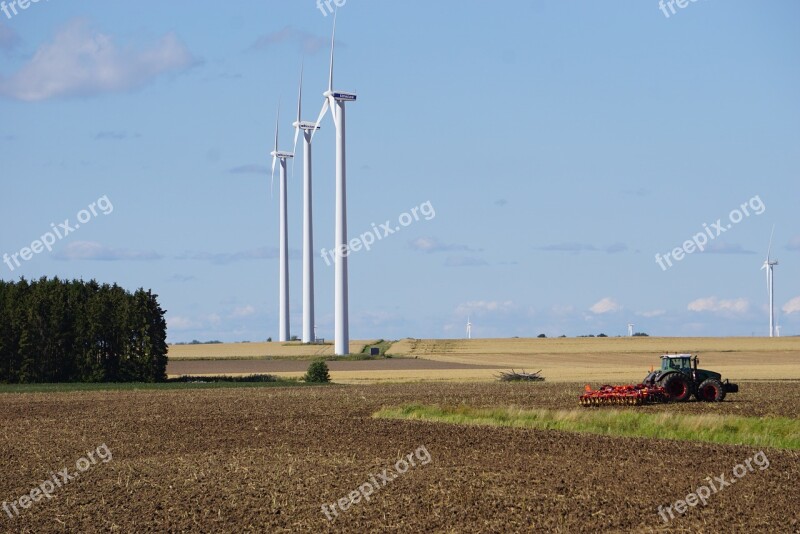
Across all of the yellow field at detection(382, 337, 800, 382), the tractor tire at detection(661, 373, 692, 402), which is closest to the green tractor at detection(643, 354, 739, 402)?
the tractor tire at detection(661, 373, 692, 402)

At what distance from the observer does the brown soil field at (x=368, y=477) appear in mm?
22688

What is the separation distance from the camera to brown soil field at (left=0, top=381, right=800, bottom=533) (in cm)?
2269

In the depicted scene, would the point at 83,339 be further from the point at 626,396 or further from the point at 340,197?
the point at 626,396

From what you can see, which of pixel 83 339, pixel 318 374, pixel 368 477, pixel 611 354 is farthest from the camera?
pixel 611 354

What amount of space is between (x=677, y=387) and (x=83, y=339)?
55.3 meters

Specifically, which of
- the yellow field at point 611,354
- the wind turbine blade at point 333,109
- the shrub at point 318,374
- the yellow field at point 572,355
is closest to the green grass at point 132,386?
the shrub at point 318,374

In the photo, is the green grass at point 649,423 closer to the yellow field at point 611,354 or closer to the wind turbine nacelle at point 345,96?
the yellow field at point 611,354

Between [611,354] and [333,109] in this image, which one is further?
[611,354]

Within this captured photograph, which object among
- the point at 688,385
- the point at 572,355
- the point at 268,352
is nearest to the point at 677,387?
the point at 688,385

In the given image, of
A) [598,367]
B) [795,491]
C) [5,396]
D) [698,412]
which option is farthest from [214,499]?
[598,367]

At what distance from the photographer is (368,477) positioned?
2794 cm

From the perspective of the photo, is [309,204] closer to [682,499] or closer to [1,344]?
[1,344]

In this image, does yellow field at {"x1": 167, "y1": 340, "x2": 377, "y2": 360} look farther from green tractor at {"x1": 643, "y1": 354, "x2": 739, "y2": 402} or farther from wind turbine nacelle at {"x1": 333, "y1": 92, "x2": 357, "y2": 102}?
green tractor at {"x1": 643, "y1": 354, "x2": 739, "y2": 402}

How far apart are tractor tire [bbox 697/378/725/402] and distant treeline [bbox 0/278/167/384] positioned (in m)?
51.2
